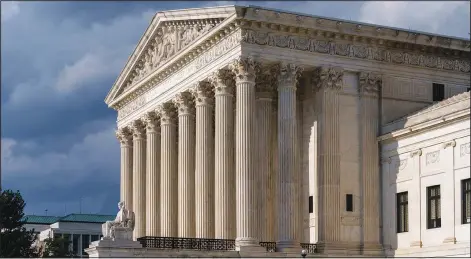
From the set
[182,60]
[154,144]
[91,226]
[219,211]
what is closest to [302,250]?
[219,211]

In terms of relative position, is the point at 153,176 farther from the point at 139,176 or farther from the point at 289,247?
the point at 289,247

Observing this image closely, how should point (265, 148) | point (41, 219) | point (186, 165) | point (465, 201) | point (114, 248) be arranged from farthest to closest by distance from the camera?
point (41, 219)
point (186, 165)
point (265, 148)
point (465, 201)
point (114, 248)

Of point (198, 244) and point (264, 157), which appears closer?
point (198, 244)

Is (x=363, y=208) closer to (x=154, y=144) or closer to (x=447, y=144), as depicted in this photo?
(x=447, y=144)

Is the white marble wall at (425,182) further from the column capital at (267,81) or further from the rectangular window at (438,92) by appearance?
the column capital at (267,81)

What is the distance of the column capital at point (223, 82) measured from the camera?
63156mm

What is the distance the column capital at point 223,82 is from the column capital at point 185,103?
629 centimetres

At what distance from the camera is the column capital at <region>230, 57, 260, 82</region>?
6041 centimetres

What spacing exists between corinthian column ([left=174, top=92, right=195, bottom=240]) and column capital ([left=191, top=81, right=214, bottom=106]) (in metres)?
2.67

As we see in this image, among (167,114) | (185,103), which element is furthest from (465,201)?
(167,114)

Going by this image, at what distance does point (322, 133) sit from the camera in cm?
6228

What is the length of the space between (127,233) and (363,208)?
1481cm

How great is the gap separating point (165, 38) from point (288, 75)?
1515 cm

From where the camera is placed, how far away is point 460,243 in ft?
185
